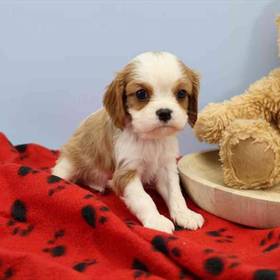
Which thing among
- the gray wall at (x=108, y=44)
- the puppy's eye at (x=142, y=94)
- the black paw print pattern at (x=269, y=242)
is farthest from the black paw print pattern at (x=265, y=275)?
the gray wall at (x=108, y=44)

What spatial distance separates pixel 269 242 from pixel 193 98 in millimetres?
598

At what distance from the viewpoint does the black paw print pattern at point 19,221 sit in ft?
5.12

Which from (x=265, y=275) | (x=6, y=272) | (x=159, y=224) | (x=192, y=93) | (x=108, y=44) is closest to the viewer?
(x=265, y=275)

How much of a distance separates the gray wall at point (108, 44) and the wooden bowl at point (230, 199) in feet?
2.02

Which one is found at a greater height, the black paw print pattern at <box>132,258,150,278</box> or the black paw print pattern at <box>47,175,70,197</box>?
the black paw print pattern at <box>47,175,70,197</box>

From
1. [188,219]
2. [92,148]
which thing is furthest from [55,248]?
[92,148]

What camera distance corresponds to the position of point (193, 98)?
1.74 metres

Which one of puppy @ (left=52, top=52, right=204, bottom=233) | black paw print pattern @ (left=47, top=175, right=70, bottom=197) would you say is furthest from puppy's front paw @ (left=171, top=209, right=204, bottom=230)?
black paw print pattern @ (left=47, top=175, right=70, bottom=197)

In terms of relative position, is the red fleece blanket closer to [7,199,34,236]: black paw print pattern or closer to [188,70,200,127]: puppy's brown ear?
[7,199,34,236]: black paw print pattern

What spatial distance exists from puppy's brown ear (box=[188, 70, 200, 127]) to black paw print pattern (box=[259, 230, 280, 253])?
53 cm

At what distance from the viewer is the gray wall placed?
7.56 ft

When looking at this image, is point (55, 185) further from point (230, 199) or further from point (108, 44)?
point (108, 44)

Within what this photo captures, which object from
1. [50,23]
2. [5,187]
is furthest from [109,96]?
[50,23]

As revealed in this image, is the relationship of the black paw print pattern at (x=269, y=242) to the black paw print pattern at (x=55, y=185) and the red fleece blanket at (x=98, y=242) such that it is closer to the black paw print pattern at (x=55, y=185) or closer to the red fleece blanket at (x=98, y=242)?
the red fleece blanket at (x=98, y=242)
